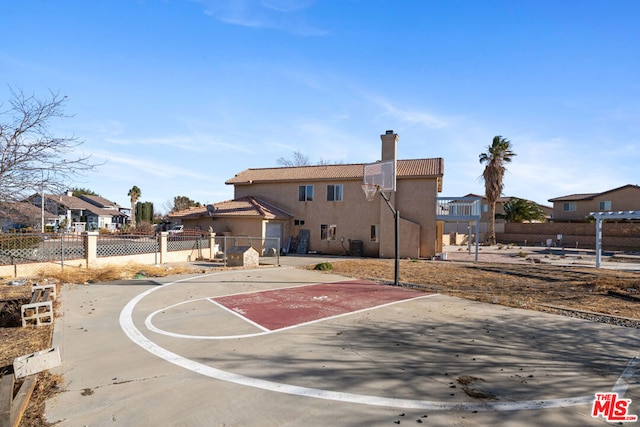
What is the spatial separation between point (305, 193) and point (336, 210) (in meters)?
2.88

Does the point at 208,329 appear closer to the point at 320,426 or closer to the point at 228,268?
the point at 320,426

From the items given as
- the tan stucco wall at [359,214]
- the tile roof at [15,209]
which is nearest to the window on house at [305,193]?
the tan stucco wall at [359,214]

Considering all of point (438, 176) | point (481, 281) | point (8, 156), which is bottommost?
point (481, 281)

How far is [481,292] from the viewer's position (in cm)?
1147

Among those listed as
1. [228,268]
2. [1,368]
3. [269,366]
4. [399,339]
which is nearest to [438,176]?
[228,268]

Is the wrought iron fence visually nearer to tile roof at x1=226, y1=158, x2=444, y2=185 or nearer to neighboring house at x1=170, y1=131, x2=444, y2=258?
neighboring house at x1=170, y1=131, x2=444, y2=258

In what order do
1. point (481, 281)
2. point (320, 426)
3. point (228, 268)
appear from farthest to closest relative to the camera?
point (228, 268)
point (481, 281)
point (320, 426)

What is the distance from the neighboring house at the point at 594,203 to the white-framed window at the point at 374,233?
2941 cm

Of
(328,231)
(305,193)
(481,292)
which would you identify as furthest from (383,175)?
(305,193)

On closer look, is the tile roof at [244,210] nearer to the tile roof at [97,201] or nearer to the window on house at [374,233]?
the window on house at [374,233]

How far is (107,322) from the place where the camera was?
7.44 meters

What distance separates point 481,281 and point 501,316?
6066mm

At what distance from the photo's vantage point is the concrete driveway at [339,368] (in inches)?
150

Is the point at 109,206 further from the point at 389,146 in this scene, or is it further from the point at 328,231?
the point at 389,146
